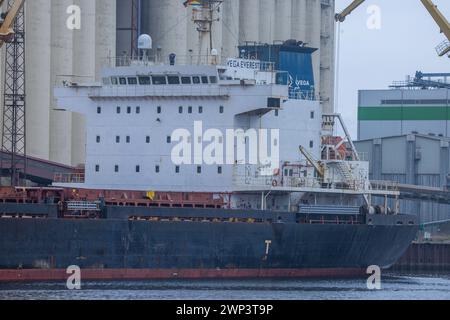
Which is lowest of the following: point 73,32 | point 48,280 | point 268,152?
point 48,280

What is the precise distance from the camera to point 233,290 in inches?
1996

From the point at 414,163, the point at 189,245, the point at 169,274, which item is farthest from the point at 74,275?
the point at 414,163

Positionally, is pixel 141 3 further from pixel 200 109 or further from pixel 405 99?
pixel 200 109

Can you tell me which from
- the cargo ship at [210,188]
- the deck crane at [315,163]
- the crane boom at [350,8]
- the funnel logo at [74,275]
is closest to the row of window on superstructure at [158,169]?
the cargo ship at [210,188]

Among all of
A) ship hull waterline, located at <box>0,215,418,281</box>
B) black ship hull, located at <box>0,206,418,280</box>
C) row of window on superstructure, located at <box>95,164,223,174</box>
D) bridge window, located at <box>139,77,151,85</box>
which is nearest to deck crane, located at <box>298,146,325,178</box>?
black ship hull, located at <box>0,206,418,280</box>

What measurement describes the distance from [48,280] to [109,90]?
1006 cm

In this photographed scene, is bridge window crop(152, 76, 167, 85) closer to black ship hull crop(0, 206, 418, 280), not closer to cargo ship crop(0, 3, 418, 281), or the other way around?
cargo ship crop(0, 3, 418, 281)

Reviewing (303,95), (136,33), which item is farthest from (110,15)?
(303,95)

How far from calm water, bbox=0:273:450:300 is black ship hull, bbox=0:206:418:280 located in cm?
113

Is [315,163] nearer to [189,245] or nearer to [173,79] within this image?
[173,79]

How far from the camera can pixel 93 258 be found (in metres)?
53.9

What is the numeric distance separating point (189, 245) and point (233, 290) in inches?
224

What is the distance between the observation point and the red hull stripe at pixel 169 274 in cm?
5231
